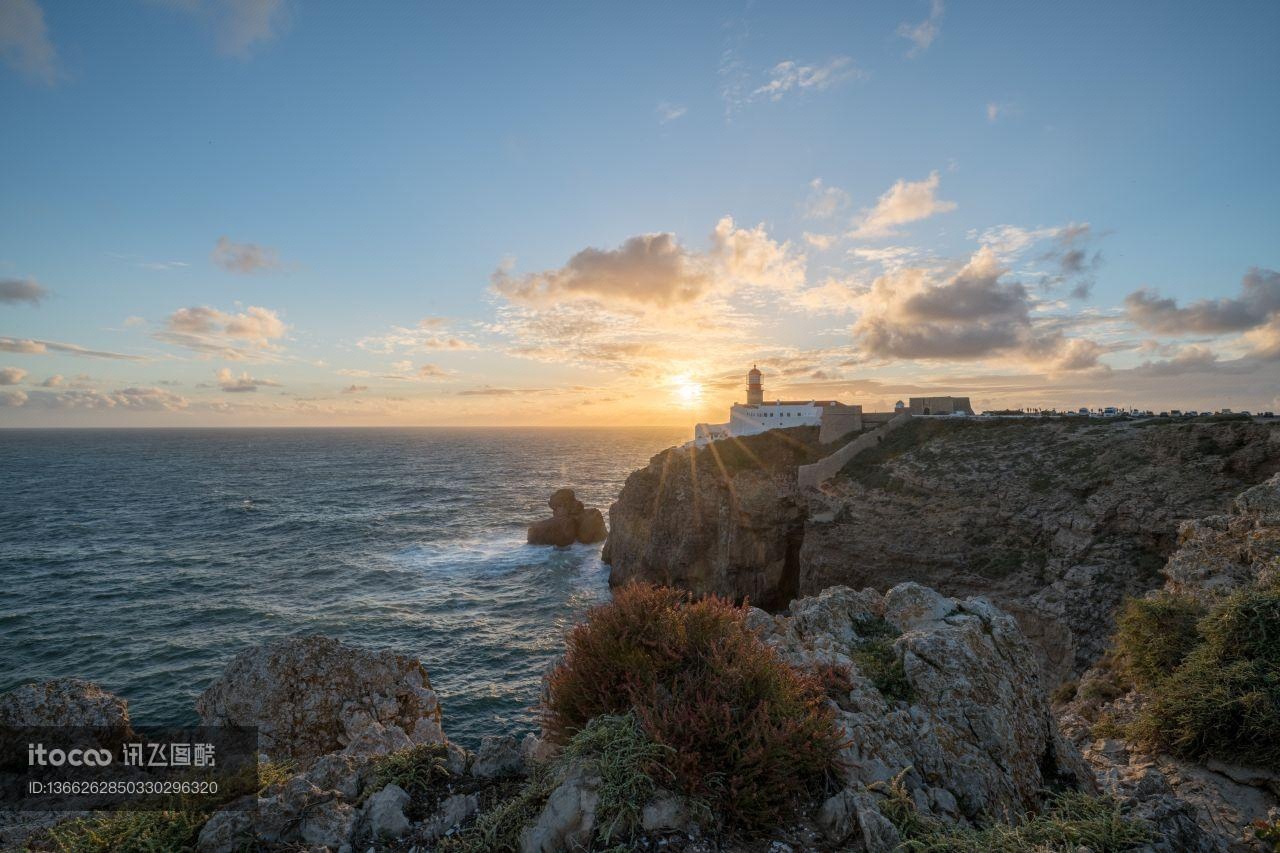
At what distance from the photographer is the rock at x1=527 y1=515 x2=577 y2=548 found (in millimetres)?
49438

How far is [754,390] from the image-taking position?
70.3 m

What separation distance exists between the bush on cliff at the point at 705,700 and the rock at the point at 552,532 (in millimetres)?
44458

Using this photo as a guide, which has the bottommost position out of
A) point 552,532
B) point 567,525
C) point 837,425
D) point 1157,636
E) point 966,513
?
point 552,532

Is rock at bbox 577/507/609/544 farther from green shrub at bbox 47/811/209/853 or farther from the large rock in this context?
green shrub at bbox 47/811/209/853

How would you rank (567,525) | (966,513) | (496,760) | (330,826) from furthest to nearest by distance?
1. (567,525)
2. (966,513)
3. (496,760)
4. (330,826)

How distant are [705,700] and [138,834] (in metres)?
5.34

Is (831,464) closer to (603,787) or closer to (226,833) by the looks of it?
(603,787)

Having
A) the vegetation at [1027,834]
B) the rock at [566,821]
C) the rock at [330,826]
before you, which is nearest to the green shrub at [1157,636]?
the vegetation at [1027,834]

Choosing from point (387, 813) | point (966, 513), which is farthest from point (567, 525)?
point (387, 813)

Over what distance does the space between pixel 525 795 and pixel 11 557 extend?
58.8m

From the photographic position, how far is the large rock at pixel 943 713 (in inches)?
237

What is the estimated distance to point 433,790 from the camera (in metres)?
5.67

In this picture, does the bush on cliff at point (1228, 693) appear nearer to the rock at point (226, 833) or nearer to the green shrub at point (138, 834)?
the rock at point (226, 833)

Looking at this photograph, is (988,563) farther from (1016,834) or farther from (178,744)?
(178,744)
